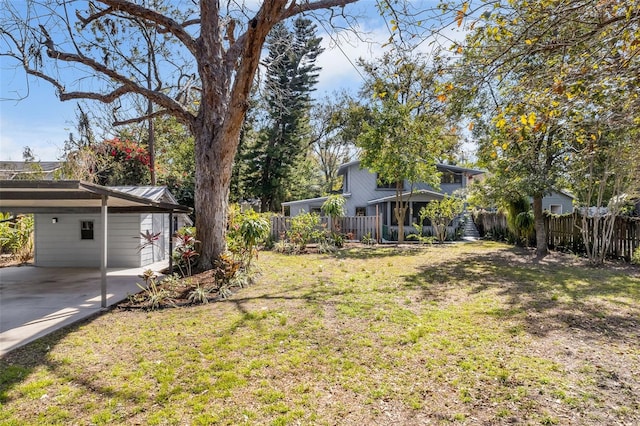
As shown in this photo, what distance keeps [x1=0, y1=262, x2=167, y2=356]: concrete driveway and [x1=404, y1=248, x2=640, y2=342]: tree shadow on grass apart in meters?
6.52

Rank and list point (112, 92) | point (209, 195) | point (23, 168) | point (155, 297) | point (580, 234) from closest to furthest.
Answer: point (155, 297), point (209, 195), point (112, 92), point (580, 234), point (23, 168)

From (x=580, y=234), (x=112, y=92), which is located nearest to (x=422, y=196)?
(x=580, y=234)

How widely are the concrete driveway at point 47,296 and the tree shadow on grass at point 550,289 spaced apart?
6517 millimetres

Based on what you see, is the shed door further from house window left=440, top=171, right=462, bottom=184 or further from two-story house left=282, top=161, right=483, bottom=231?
house window left=440, top=171, right=462, bottom=184

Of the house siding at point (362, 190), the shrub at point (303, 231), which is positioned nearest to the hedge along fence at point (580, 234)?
the house siding at point (362, 190)

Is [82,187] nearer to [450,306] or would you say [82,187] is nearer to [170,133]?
[450,306]

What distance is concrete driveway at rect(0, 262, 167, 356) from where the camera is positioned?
500 centimetres

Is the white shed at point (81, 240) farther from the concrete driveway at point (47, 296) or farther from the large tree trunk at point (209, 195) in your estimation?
the large tree trunk at point (209, 195)

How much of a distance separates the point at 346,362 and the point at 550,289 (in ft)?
19.0

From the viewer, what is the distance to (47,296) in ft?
22.5

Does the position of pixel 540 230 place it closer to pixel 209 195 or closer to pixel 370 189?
pixel 370 189

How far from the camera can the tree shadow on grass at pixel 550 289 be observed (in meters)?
5.11

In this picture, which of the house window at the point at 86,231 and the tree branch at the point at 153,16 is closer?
the tree branch at the point at 153,16

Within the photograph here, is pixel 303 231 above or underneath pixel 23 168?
underneath
